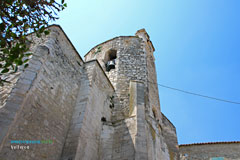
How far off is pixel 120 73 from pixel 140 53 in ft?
6.09

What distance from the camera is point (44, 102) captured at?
5.05 metres

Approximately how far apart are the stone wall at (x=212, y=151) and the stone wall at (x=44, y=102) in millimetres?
9072

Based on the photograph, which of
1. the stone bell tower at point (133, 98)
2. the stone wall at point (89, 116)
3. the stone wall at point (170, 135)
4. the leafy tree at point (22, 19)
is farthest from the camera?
the stone wall at point (170, 135)

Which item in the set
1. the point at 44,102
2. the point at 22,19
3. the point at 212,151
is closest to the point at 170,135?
the point at 212,151

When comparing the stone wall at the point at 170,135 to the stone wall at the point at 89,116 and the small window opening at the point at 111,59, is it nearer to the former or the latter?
the small window opening at the point at 111,59

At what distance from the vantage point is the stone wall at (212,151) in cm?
1154

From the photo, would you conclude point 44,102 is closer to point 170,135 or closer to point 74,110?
point 74,110

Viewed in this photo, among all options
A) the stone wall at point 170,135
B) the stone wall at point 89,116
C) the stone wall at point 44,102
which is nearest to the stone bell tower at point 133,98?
the stone wall at point 89,116

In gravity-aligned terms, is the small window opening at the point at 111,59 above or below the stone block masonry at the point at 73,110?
above

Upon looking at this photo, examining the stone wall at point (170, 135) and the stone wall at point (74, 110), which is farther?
the stone wall at point (170, 135)

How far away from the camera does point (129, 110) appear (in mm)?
7359

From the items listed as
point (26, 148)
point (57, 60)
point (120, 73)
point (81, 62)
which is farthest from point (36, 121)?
point (120, 73)

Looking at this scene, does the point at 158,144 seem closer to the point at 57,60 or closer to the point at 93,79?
the point at 93,79

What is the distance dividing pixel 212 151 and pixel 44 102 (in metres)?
10.8
